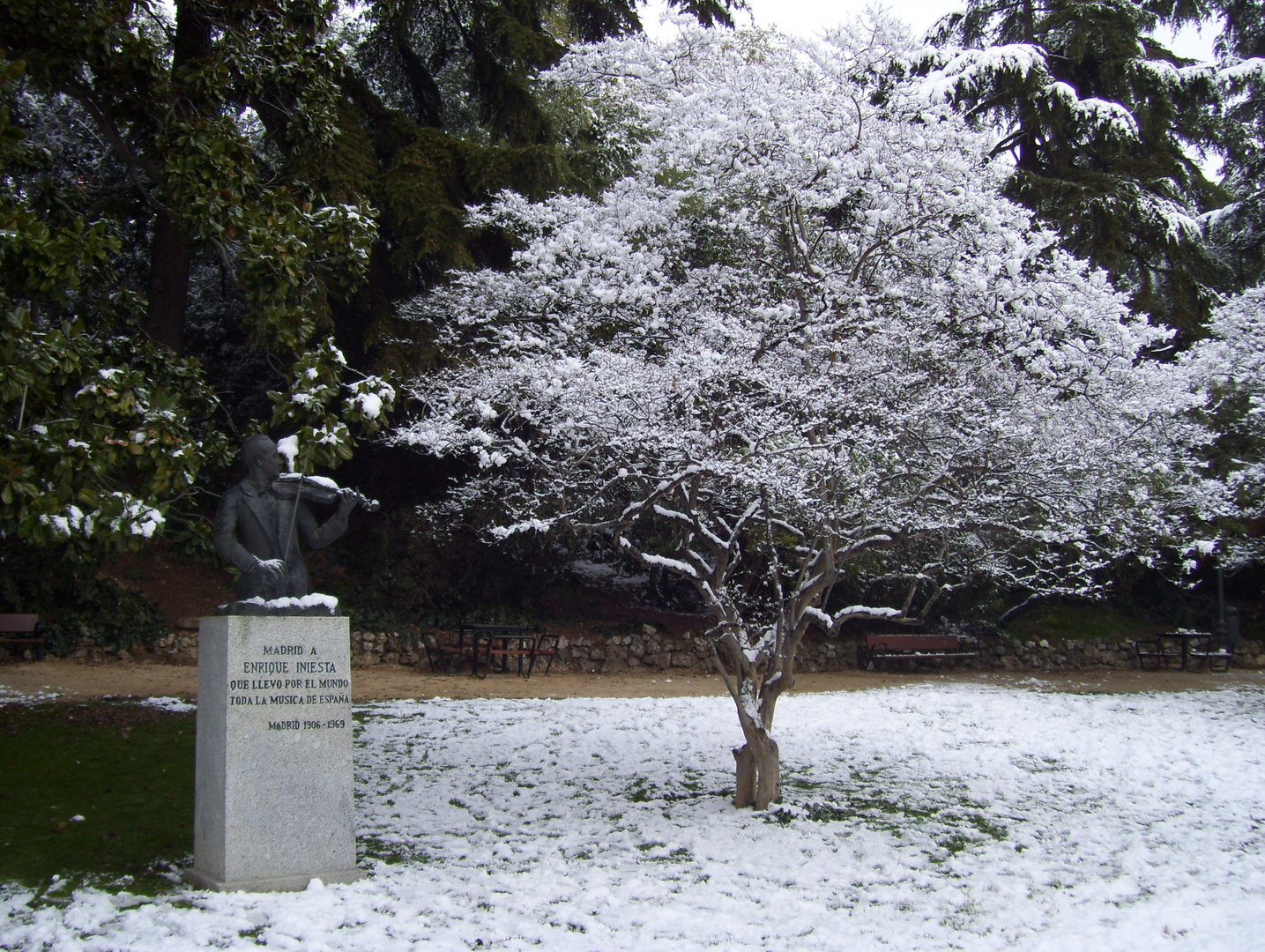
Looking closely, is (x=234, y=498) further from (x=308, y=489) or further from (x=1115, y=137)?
(x=1115, y=137)

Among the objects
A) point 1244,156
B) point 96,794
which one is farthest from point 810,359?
point 1244,156

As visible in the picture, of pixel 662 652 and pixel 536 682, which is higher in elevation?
pixel 662 652

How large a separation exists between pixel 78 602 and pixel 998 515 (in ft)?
39.8

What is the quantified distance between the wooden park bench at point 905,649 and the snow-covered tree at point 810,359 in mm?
7468

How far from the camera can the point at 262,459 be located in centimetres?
580

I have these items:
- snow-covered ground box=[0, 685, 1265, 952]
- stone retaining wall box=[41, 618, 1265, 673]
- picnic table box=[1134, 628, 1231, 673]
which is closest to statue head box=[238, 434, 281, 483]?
snow-covered ground box=[0, 685, 1265, 952]

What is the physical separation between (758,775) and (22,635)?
10.3m

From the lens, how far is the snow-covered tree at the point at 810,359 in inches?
288

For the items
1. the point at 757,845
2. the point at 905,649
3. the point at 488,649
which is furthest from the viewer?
the point at 905,649

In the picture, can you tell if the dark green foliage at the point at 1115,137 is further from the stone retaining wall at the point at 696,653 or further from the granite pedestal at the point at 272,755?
the granite pedestal at the point at 272,755

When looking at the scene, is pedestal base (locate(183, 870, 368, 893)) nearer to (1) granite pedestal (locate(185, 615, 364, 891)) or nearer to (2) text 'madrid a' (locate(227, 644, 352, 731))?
(1) granite pedestal (locate(185, 615, 364, 891))

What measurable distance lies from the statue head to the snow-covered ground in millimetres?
2330

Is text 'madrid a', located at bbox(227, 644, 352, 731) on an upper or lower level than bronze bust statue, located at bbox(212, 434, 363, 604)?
lower

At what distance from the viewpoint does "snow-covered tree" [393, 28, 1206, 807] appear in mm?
7309
